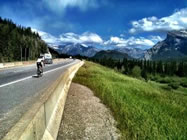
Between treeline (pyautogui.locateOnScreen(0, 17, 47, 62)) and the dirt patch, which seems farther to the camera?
treeline (pyautogui.locateOnScreen(0, 17, 47, 62))

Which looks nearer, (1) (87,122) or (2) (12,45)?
(1) (87,122)

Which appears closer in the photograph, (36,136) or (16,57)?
(36,136)

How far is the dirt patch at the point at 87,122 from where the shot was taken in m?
7.29

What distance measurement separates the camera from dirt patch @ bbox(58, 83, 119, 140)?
7.29 metres

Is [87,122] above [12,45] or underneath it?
underneath

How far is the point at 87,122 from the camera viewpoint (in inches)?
337

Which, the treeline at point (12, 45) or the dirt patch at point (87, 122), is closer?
the dirt patch at point (87, 122)

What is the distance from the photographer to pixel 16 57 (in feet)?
287

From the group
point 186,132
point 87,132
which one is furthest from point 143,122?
point 87,132

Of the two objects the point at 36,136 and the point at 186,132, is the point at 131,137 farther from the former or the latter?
the point at 36,136

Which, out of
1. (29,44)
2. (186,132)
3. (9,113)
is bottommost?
(186,132)

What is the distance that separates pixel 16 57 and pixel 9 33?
31.1 feet

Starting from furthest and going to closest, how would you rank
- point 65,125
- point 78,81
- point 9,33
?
point 9,33, point 78,81, point 65,125

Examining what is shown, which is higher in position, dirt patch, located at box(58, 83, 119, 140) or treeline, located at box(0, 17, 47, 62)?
treeline, located at box(0, 17, 47, 62)
